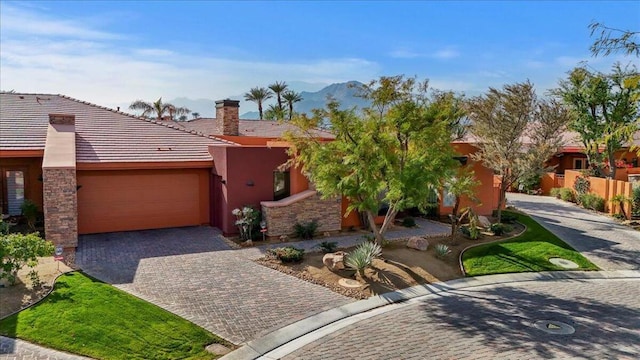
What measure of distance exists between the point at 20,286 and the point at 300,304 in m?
7.18

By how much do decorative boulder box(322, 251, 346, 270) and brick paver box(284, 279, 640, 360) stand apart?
276cm

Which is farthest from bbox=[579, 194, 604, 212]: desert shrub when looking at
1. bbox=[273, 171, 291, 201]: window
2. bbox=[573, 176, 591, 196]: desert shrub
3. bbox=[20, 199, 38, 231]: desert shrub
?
bbox=[20, 199, 38, 231]: desert shrub

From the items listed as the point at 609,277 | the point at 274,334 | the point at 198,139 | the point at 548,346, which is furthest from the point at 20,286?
the point at 609,277

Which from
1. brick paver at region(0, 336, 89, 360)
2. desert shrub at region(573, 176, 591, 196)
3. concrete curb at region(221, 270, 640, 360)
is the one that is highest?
desert shrub at region(573, 176, 591, 196)

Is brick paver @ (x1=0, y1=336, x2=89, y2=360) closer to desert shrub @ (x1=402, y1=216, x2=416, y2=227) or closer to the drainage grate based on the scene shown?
the drainage grate

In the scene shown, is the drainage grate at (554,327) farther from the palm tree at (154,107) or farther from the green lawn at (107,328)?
the palm tree at (154,107)

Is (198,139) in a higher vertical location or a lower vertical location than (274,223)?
higher

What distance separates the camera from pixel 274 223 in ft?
58.6

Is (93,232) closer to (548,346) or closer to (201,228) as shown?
(201,228)

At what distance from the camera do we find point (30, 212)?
17688 millimetres

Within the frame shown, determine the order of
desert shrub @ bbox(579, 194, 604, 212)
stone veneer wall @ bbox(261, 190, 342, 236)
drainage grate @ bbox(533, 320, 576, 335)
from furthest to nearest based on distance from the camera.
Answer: desert shrub @ bbox(579, 194, 604, 212)
stone veneer wall @ bbox(261, 190, 342, 236)
drainage grate @ bbox(533, 320, 576, 335)

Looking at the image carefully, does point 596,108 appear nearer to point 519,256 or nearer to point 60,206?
point 519,256

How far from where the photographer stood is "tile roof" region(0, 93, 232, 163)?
59.9ft

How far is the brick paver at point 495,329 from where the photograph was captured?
371 inches
